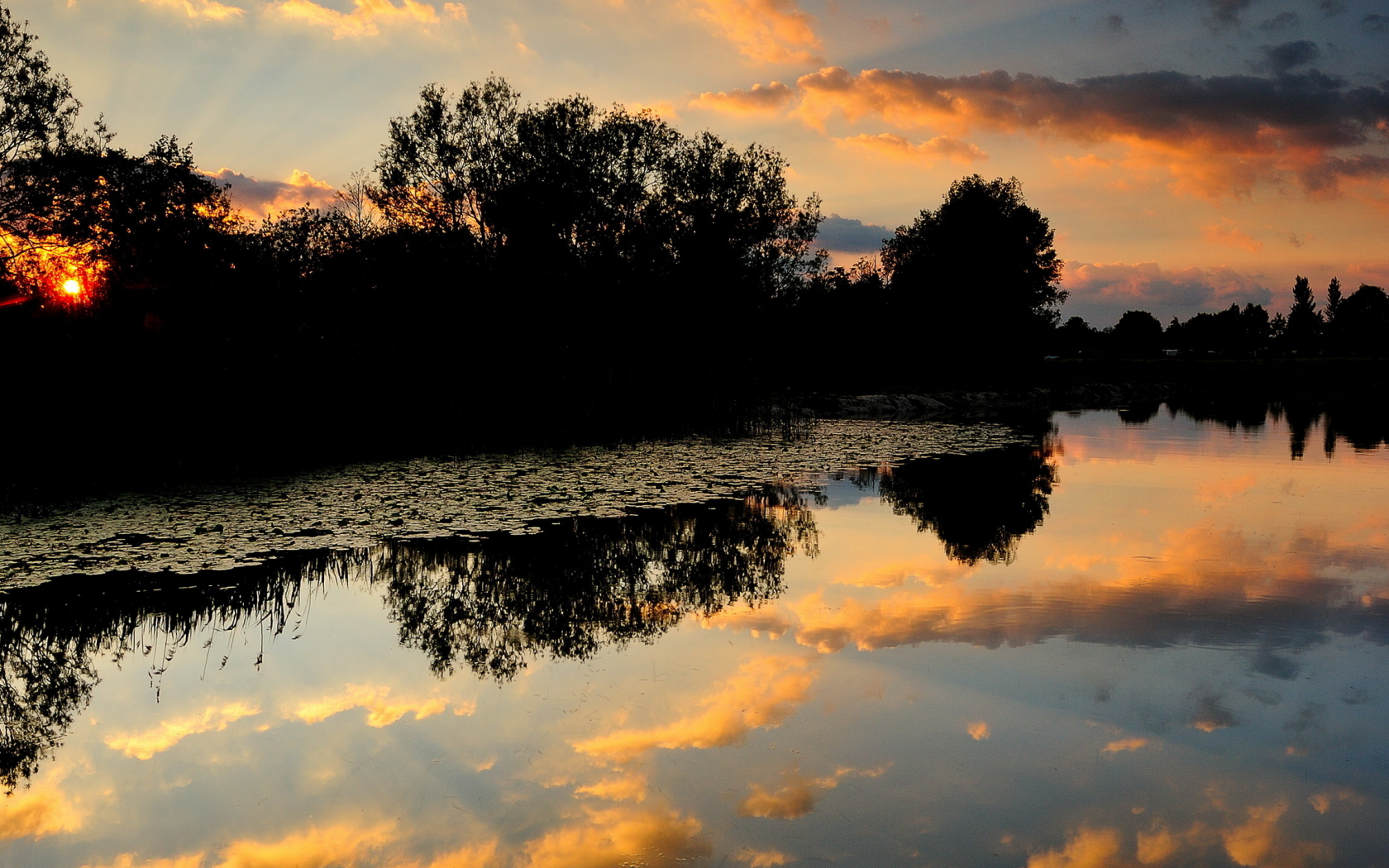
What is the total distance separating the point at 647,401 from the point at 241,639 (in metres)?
11.0

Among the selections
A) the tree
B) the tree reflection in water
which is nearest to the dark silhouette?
the tree reflection in water

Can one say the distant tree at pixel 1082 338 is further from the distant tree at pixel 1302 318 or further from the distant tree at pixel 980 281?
the distant tree at pixel 980 281

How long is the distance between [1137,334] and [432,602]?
136 metres

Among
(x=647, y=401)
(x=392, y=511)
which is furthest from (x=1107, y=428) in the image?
(x=392, y=511)

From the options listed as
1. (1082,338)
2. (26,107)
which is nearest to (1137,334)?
(1082,338)

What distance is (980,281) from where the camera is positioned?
151 ft

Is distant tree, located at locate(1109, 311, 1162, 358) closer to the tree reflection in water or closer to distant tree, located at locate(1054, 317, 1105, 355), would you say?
distant tree, located at locate(1054, 317, 1105, 355)

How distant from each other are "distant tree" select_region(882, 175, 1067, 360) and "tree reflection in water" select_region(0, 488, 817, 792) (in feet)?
133

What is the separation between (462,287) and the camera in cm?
2089

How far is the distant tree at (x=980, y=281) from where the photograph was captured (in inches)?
1817

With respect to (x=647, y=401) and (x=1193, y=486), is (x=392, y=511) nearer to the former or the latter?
(x=647, y=401)

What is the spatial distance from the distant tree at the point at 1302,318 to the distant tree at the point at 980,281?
206 feet

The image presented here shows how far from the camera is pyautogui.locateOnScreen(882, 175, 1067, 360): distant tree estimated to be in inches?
1817

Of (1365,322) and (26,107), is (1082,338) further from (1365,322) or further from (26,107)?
(26,107)
